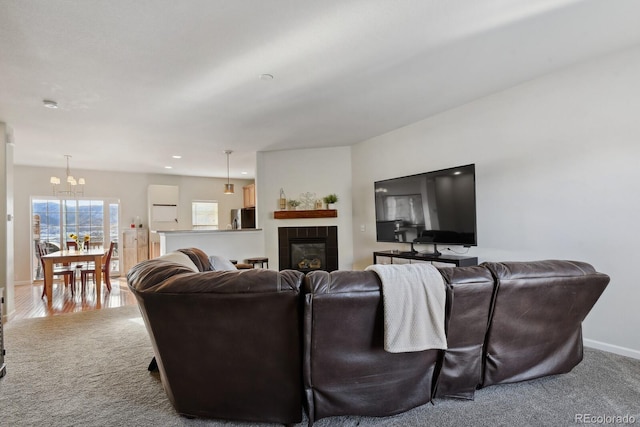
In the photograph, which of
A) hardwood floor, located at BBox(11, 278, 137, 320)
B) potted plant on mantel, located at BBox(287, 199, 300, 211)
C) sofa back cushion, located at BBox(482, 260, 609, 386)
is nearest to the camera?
sofa back cushion, located at BBox(482, 260, 609, 386)

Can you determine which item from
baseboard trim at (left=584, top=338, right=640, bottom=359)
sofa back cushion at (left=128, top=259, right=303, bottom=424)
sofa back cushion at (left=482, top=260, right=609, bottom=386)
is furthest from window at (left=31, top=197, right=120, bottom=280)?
baseboard trim at (left=584, top=338, right=640, bottom=359)

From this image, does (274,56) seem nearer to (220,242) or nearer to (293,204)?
(293,204)

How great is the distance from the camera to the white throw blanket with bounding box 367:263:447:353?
1.59 m

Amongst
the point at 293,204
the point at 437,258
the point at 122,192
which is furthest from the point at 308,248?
the point at 122,192

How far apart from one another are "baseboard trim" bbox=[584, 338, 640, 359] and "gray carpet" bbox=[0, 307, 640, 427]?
67 millimetres

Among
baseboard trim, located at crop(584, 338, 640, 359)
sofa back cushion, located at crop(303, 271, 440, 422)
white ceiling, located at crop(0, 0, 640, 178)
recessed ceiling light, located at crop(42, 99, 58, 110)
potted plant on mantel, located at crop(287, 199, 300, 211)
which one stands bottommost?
baseboard trim, located at crop(584, 338, 640, 359)

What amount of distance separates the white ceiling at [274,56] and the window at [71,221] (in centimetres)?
322

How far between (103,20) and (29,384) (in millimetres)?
2569

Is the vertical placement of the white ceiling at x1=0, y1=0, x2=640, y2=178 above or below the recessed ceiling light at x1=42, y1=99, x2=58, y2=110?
above

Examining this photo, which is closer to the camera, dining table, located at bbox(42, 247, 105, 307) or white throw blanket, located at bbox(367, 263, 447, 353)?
white throw blanket, located at bbox(367, 263, 447, 353)

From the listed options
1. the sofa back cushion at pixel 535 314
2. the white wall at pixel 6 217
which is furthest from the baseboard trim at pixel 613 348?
the white wall at pixel 6 217

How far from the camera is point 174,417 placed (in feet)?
6.14

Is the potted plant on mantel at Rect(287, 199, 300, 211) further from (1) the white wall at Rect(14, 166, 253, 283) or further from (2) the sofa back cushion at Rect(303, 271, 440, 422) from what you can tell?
(2) the sofa back cushion at Rect(303, 271, 440, 422)

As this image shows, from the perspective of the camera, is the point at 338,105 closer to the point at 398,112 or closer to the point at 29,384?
the point at 398,112
